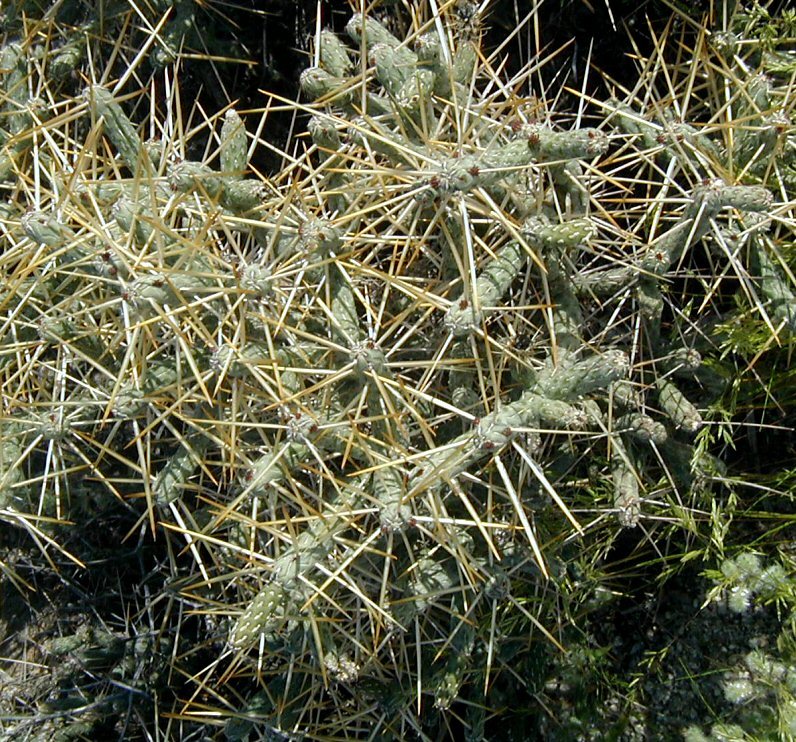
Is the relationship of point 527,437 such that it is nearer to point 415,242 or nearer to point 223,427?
point 415,242

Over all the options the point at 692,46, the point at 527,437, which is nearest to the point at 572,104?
the point at 692,46

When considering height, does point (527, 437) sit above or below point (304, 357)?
below

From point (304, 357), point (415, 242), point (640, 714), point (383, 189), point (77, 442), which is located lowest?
point (640, 714)

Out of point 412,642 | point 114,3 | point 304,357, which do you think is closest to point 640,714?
point 412,642

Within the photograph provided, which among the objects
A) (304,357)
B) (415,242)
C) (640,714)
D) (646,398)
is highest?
(415,242)

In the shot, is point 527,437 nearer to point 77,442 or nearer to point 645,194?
point 645,194

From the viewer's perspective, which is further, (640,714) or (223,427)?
(640,714)

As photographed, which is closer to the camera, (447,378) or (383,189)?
(383,189)

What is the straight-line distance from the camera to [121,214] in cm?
189

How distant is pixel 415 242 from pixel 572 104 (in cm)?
98

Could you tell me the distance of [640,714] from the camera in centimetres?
239

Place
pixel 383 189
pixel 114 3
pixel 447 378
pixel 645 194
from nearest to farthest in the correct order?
pixel 383 189
pixel 447 378
pixel 645 194
pixel 114 3

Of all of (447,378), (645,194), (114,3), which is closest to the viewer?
(447,378)

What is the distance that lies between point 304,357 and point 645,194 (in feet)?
3.51
